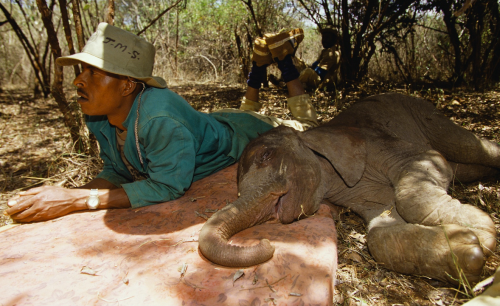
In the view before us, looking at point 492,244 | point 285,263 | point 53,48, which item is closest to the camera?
point 285,263

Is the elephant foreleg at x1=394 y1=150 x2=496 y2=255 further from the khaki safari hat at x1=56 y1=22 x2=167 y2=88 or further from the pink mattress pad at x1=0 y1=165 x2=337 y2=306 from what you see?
the khaki safari hat at x1=56 y1=22 x2=167 y2=88

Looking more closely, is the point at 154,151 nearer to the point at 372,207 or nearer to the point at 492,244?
the point at 372,207

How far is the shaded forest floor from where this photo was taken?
2469mm

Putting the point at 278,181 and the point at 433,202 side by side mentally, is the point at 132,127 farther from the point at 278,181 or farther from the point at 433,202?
the point at 433,202

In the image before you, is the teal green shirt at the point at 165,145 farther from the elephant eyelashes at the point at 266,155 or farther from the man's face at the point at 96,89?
the elephant eyelashes at the point at 266,155

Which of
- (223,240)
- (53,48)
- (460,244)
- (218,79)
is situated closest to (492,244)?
(460,244)

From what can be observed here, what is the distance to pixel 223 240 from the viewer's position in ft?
7.72

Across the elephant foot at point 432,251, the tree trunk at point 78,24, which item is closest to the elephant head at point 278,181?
the elephant foot at point 432,251

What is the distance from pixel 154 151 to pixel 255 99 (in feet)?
9.49

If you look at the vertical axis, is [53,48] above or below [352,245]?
above

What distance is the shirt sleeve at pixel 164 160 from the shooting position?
3240 millimetres

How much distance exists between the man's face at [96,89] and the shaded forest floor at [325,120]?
1.75 meters

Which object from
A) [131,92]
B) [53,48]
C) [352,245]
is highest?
[53,48]

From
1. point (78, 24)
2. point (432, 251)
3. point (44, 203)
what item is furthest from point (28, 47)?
point (432, 251)
